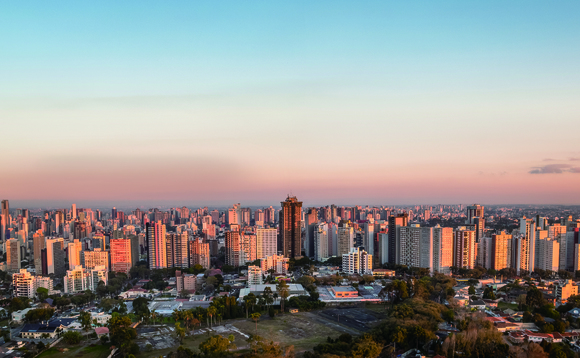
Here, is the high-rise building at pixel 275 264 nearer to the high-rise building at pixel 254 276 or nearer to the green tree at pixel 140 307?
the high-rise building at pixel 254 276

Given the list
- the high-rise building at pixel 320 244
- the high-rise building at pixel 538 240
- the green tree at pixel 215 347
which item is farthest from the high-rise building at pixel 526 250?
the green tree at pixel 215 347

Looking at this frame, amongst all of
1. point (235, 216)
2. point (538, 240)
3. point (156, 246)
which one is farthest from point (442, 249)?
point (235, 216)

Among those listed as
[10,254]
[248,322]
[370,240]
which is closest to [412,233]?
[370,240]

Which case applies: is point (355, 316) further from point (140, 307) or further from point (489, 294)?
point (140, 307)

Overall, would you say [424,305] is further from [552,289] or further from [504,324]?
[552,289]

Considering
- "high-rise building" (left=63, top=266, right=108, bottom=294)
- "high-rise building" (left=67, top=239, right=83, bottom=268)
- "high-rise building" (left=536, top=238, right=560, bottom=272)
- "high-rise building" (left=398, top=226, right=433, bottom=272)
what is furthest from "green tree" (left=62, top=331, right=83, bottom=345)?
"high-rise building" (left=536, top=238, right=560, bottom=272)

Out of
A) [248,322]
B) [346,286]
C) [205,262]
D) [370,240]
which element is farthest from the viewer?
[370,240]
